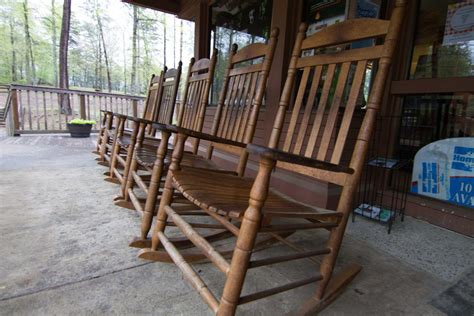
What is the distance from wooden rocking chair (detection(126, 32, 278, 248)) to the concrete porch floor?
0.64 feet

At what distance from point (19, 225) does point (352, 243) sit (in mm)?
1844

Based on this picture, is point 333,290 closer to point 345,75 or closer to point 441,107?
point 345,75

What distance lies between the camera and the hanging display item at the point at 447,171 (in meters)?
1.68

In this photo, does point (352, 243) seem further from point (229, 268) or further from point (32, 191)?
point (32, 191)

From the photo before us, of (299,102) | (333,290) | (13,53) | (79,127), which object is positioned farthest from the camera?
(13,53)

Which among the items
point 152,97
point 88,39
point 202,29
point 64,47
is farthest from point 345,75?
point 88,39

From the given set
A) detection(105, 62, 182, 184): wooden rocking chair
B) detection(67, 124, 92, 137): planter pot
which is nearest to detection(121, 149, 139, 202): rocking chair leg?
detection(105, 62, 182, 184): wooden rocking chair

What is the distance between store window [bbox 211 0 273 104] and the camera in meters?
2.70

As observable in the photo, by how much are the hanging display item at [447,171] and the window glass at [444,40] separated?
1.49 feet

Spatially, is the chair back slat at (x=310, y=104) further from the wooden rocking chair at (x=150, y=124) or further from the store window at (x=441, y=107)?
the store window at (x=441, y=107)

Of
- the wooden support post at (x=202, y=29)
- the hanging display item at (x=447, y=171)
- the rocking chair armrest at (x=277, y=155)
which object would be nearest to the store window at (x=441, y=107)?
the hanging display item at (x=447, y=171)

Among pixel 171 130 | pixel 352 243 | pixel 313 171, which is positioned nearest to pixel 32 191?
pixel 171 130

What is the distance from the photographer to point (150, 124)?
1503mm

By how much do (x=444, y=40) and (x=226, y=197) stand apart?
1.89 m
